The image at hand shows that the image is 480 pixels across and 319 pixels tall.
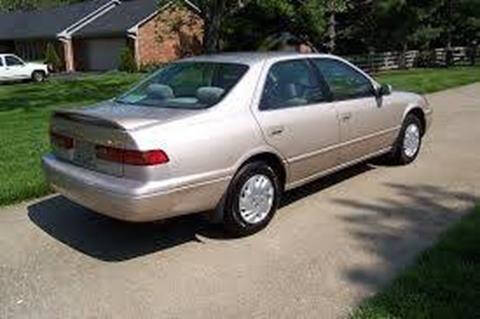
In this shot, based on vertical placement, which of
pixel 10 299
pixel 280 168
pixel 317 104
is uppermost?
pixel 317 104

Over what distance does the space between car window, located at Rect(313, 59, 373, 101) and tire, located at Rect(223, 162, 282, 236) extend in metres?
1.29

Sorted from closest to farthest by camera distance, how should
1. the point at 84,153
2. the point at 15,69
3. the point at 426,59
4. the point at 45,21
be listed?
the point at 84,153
the point at 15,69
the point at 426,59
the point at 45,21

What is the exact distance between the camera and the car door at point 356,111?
668 cm

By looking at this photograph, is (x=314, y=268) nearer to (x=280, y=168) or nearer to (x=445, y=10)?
(x=280, y=168)

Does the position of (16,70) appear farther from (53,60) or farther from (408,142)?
(408,142)

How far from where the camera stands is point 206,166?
17.1ft

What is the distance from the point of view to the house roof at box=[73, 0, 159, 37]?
139ft

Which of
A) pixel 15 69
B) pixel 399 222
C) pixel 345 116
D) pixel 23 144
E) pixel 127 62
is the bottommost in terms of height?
pixel 127 62

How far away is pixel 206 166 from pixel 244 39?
96.4 ft

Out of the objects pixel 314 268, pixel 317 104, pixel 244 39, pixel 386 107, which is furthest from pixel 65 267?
pixel 244 39

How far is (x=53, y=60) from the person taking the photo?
4425cm

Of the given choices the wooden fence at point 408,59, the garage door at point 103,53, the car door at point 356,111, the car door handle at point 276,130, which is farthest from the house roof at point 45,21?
the car door handle at point 276,130

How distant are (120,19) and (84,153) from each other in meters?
40.4

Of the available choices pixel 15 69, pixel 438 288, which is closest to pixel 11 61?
pixel 15 69
